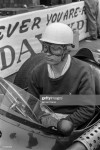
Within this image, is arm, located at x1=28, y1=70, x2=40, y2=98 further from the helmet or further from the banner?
the banner

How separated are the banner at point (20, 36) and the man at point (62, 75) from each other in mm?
3257

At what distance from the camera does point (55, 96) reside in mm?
2811

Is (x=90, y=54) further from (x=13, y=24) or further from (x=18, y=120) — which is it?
(x=13, y=24)

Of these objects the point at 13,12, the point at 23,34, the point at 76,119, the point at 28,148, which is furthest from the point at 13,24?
the point at 28,148

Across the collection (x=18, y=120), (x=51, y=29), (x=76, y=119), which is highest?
(x=51, y=29)

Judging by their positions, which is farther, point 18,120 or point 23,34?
point 23,34

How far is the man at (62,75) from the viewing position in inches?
101

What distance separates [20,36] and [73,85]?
4120 mm

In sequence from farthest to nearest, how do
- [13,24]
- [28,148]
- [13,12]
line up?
[13,12] < [13,24] < [28,148]

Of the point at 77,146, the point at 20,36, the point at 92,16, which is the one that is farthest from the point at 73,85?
the point at 92,16

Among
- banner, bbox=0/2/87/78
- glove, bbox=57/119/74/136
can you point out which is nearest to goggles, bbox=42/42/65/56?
glove, bbox=57/119/74/136

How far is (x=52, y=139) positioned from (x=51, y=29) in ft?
2.88

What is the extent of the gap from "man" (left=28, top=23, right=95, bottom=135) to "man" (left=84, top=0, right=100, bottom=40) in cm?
756

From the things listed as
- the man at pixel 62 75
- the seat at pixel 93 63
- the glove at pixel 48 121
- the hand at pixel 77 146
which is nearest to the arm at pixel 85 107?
the man at pixel 62 75
